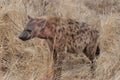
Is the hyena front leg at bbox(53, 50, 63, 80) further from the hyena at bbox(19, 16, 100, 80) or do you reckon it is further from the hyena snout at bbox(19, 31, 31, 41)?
→ the hyena snout at bbox(19, 31, 31, 41)

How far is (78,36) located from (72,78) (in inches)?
18.9

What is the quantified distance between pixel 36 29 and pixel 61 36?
0.35 meters

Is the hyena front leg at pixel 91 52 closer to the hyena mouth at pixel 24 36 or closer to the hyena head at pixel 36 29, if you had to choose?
the hyena head at pixel 36 29

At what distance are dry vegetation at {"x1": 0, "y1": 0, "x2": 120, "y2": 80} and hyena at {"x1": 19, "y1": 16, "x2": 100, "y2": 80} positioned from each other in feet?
0.40

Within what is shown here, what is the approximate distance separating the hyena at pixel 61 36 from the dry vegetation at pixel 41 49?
0.12 meters

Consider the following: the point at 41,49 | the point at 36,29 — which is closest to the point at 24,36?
the point at 36,29

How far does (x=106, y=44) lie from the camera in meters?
5.14

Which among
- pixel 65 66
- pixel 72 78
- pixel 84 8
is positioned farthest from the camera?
pixel 84 8

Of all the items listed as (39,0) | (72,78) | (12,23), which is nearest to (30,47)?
(12,23)

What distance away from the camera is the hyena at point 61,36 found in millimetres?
4379

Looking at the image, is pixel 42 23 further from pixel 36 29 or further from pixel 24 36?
pixel 24 36

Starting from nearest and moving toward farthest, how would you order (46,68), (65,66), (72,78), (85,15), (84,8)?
(46,68) < (72,78) < (65,66) < (85,15) < (84,8)

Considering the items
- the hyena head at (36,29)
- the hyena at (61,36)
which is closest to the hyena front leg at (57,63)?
the hyena at (61,36)

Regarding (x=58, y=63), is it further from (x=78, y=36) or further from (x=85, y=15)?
(x=85, y=15)
